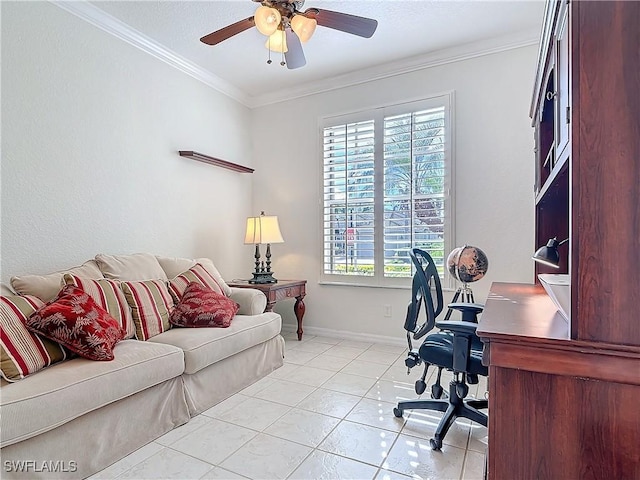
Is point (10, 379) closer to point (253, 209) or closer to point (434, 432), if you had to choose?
point (434, 432)

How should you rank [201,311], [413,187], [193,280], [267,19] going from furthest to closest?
[413,187], [193,280], [201,311], [267,19]

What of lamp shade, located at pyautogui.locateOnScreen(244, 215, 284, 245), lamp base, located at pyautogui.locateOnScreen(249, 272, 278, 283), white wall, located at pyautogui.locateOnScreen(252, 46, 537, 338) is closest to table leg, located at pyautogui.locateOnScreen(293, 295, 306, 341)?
white wall, located at pyautogui.locateOnScreen(252, 46, 537, 338)

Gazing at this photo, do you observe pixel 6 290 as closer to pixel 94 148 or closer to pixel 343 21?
pixel 94 148

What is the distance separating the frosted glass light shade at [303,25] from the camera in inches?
86.8

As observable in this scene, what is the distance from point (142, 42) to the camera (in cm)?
317

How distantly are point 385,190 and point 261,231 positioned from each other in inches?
53.4

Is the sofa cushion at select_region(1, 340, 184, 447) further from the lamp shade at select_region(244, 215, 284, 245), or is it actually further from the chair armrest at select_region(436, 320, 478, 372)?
the lamp shade at select_region(244, 215, 284, 245)

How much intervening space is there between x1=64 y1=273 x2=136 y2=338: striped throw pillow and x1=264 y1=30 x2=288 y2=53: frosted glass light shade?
6.31 feet

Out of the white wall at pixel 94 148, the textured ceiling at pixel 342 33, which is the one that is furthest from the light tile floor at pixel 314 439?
the textured ceiling at pixel 342 33

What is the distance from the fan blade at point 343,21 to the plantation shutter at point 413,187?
4.95ft

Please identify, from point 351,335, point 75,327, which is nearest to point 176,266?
point 75,327

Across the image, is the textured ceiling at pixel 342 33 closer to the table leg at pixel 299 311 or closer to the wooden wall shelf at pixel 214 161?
the wooden wall shelf at pixel 214 161

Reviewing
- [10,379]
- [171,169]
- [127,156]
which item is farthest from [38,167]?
[10,379]

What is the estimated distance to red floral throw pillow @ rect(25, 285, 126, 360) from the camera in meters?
1.83
